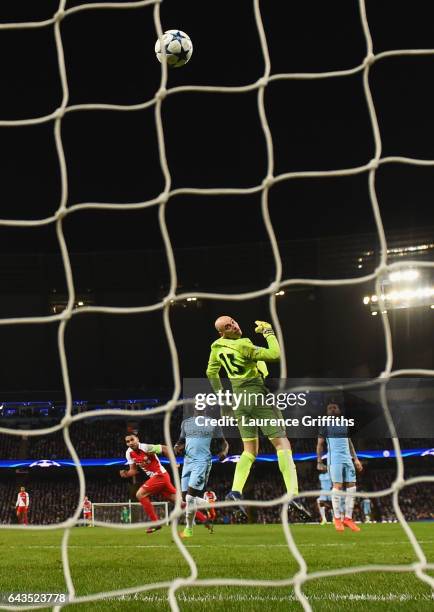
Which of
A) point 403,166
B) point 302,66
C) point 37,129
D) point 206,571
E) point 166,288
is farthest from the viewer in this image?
point 166,288

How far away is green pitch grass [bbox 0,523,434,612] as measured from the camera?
313 cm

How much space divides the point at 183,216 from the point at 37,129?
6340 mm

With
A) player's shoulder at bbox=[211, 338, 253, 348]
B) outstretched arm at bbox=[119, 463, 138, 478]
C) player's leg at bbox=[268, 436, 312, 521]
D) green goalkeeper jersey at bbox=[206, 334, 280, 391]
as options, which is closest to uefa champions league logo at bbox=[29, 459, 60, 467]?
outstretched arm at bbox=[119, 463, 138, 478]

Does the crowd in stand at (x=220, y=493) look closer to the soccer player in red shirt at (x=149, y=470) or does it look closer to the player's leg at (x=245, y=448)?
the soccer player in red shirt at (x=149, y=470)

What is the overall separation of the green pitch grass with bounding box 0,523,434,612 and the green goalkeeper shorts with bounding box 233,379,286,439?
3.21 ft

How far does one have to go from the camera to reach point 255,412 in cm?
529

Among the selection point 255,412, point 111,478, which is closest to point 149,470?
point 255,412

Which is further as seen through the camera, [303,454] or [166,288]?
[166,288]

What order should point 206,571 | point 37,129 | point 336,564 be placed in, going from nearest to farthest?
point 206,571 → point 336,564 → point 37,129

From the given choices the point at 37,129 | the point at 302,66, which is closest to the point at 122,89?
the point at 37,129

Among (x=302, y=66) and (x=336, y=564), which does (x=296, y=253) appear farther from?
(x=336, y=564)

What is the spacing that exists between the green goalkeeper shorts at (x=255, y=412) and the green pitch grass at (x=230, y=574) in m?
0.98

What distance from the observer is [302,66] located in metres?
17.0

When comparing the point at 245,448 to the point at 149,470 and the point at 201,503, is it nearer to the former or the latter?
the point at 201,503
